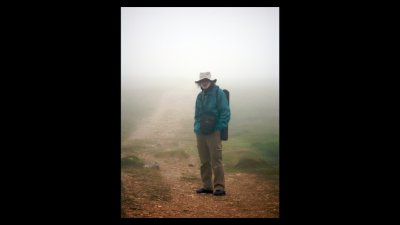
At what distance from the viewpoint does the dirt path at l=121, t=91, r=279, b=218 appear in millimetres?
7473

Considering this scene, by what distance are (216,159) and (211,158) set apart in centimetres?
13

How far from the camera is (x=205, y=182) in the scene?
28.7 ft

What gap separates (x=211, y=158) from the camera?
855cm

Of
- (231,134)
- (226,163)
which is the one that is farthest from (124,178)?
(231,134)

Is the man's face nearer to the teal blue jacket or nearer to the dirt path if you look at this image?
the teal blue jacket

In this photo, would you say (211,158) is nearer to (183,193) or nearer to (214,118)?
(214,118)

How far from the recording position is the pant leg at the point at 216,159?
845 centimetres

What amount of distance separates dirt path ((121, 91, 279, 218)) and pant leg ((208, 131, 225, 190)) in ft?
0.95

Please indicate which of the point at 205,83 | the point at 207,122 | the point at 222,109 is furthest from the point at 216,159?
the point at 205,83

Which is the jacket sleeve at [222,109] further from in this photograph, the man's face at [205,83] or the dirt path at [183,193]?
the dirt path at [183,193]

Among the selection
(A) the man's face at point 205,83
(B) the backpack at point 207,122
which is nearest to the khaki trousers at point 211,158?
(B) the backpack at point 207,122

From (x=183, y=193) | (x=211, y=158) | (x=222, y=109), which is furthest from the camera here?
(x=183, y=193)

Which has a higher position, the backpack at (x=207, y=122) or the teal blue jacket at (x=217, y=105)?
the teal blue jacket at (x=217, y=105)

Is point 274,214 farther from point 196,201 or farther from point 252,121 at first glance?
point 252,121
